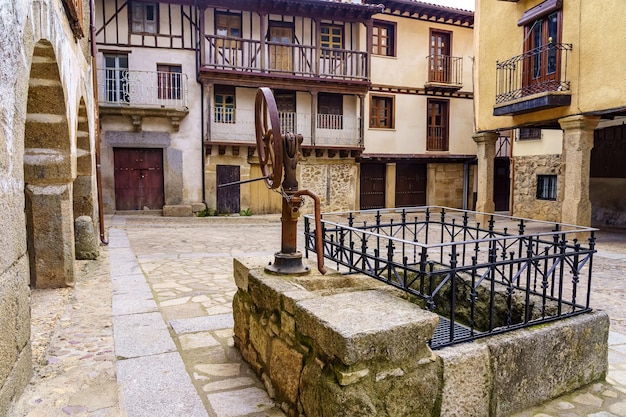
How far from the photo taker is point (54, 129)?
18.0ft

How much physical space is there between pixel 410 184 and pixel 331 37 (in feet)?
22.0

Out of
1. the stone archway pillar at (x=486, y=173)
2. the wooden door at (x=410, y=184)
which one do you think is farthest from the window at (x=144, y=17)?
the stone archway pillar at (x=486, y=173)

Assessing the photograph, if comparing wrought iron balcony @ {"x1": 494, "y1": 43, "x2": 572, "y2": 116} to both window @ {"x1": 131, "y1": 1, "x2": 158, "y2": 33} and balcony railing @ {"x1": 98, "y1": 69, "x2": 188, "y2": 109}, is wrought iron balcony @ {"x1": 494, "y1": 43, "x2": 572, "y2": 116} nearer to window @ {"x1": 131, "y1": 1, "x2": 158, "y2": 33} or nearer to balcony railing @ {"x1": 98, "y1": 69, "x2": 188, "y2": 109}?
balcony railing @ {"x1": 98, "y1": 69, "x2": 188, "y2": 109}

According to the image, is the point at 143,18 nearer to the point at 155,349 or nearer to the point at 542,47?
the point at 542,47

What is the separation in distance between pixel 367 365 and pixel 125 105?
47.0 feet

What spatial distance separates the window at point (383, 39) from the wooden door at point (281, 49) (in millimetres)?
3475

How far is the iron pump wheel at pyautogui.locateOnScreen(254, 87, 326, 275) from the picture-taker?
3.20m

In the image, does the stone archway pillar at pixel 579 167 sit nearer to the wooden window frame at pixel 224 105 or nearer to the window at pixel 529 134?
the window at pixel 529 134

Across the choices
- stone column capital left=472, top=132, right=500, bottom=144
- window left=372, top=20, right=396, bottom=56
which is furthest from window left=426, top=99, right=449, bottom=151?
stone column capital left=472, top=132, right=500, bottom=144

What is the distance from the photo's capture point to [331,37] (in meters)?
17.3

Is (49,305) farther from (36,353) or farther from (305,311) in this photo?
(305,311)

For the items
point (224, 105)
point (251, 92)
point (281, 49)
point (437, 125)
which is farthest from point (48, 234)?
point (437, 125)

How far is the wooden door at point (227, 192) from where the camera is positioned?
16219 millimetres

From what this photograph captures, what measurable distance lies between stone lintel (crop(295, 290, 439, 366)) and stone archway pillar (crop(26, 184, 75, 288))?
14.0ft
